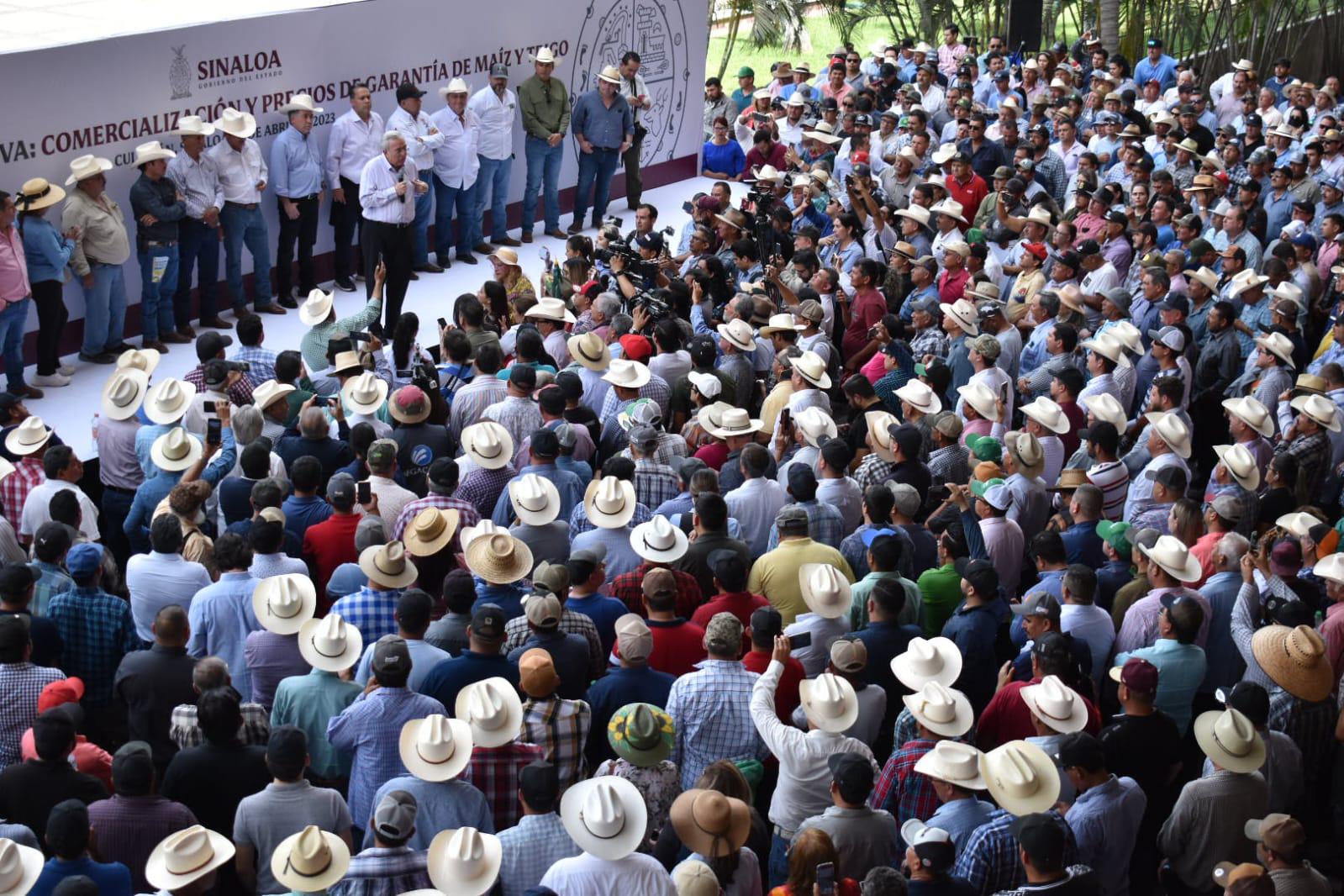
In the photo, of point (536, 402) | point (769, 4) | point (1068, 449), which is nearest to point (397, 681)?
point (536, 402)

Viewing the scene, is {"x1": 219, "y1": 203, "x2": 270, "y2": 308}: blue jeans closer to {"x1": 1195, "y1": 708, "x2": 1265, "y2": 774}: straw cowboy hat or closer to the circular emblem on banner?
the circular emblem on banner

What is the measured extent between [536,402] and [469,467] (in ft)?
2.69

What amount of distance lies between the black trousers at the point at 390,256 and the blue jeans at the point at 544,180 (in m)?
2.62

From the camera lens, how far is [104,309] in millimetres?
10758

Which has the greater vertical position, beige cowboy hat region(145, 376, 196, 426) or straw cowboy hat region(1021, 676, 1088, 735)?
straw cowboy hat region(1021, 676, 1088, 735)

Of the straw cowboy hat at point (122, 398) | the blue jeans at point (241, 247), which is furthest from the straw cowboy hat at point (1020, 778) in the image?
the blue jeans at point (241, 247)

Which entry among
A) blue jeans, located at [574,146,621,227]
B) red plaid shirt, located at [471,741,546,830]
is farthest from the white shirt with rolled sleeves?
red plaid shirt, located at [471,741,546,830]

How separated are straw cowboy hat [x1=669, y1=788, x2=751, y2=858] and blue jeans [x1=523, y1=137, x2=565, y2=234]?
10769 mm

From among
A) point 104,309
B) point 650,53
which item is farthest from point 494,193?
point 104,309

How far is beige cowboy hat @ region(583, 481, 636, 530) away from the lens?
6.94 meters

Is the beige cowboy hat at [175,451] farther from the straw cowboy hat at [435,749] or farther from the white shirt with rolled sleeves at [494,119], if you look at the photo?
the white shirt with rolled sleeves at [494,119]

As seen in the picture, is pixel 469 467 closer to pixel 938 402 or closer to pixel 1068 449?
pixel 938 402

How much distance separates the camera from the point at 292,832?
4.97 m

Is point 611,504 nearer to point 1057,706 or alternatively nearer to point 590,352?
point 590,352
